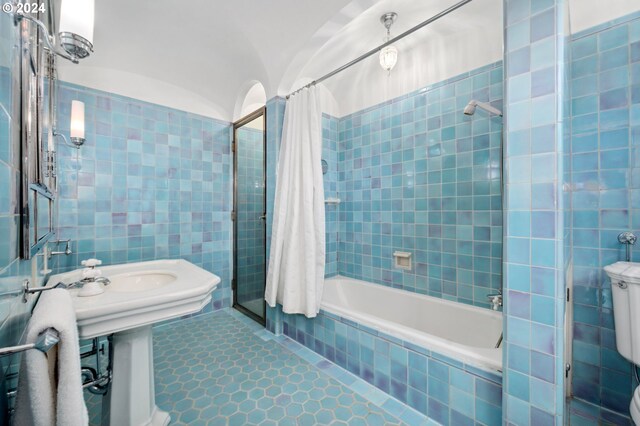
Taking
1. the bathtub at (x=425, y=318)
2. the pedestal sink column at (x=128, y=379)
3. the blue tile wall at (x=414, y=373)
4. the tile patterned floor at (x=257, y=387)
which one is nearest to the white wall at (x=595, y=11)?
the bathtub at (x=425, y=318)

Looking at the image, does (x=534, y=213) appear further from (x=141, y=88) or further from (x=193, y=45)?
(x=141, y=88)

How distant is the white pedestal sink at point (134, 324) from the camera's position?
1003mm

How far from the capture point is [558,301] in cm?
96

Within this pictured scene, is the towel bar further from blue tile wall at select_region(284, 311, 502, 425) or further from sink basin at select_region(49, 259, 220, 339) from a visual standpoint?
blue tile wall at select_region(284, 311, 502, 425)

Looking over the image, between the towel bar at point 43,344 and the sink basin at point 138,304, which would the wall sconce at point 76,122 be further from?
the towel bar at point 43,344

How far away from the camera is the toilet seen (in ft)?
3.98

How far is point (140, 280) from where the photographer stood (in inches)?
63.4

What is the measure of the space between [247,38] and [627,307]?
8.85 feet

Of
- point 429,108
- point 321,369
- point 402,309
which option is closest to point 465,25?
point 429,108

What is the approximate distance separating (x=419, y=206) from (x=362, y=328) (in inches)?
42.0

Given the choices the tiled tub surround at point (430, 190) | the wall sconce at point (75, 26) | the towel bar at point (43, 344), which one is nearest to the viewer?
the towel bar at point (43, 344)

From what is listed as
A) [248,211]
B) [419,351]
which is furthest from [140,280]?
[419,351]

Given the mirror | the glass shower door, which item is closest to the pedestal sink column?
the mirror

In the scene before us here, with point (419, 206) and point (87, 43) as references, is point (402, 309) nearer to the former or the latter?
point (419, 206)
